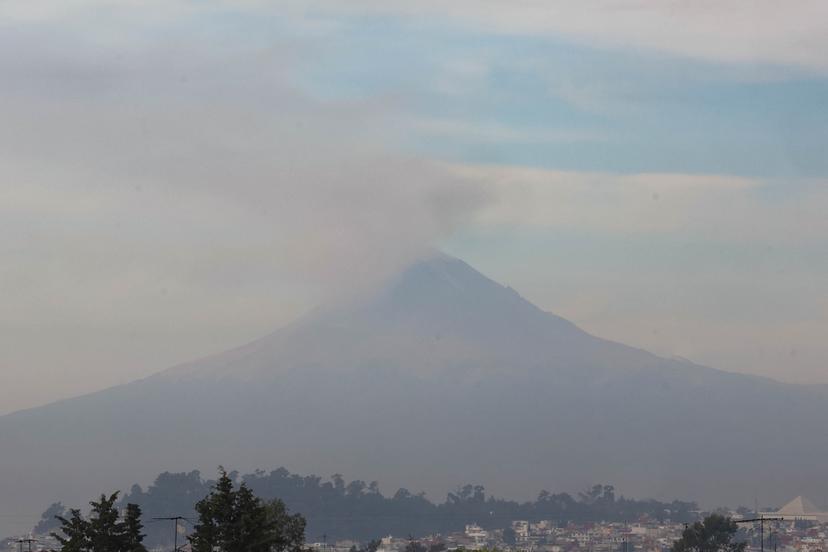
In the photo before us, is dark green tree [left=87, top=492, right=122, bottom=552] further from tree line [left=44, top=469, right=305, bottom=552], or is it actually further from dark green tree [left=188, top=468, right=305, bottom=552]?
dark green tree [left=188, top=468, right=305, bottom=552]

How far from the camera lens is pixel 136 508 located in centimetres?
8794

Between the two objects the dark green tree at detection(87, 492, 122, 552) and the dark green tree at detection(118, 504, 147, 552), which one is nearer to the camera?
the dark green tree at detection(87, 492, 122, 552)

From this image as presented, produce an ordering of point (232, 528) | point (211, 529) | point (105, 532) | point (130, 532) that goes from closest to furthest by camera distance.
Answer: point (232, 528)
point (211, 529)
point (105, 532)
point (130, 532)

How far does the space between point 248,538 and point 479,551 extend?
2897 inches

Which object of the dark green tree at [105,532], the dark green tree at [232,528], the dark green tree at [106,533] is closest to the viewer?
the dark green tree at [232,528]

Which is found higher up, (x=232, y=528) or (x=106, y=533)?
(x=232, y=528)

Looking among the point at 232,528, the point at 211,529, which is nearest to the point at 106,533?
the point at 211,529

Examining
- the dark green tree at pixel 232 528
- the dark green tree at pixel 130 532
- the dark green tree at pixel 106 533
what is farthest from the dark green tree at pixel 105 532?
the dark green tree at pixel 232 528

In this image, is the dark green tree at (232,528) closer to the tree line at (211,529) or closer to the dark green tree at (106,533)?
the tree line at (211,529)

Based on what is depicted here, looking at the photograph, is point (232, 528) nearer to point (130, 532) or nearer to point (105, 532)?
point (130, 532)

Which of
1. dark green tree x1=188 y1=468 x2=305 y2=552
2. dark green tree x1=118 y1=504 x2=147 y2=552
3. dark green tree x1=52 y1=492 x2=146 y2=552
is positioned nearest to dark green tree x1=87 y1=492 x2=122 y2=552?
dark green tree x1=52 y1=492 x2=146 y2=552

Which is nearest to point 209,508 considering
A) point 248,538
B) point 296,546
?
point 248,538

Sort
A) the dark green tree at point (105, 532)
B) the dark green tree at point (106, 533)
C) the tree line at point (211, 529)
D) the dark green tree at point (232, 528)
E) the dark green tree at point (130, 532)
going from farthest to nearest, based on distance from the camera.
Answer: the dark green tree at point (130, 532)
the dark green tree at point (106, 533)
the dark green tree at point (105, 532)
the tree line at point (211, 529)
the dark green tree at point (232, 528)

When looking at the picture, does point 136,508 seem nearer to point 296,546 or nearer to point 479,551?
point 296,546
